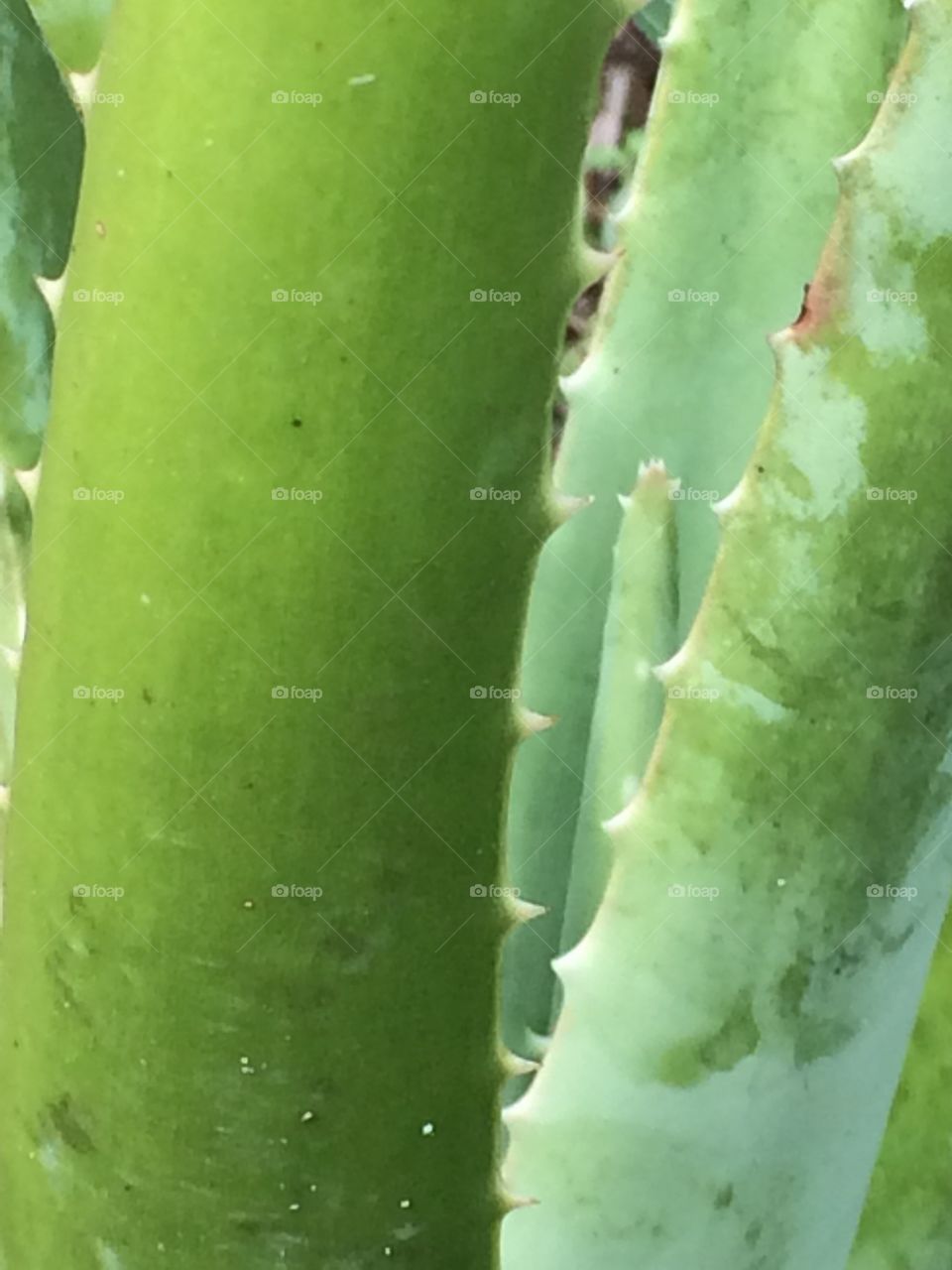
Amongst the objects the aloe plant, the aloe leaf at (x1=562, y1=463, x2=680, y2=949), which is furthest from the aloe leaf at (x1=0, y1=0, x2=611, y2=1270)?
the aloe leaf at (x1=562, y1=463, x2=680, y2=949)

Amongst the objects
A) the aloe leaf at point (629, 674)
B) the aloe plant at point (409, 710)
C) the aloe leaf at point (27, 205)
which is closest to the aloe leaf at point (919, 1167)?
the aloe plant at point (409, 710)

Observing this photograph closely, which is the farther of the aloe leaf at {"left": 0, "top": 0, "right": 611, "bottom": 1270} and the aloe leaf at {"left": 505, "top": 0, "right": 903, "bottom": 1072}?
the aloe leaf at {"left": 505, "top": 0, "right": 903, "bottom": 1072}

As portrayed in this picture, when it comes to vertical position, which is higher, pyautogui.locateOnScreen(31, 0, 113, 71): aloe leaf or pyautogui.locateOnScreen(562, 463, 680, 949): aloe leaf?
pyautogui.locateOnScreen(31, 0, 113, 71): aloe leaf

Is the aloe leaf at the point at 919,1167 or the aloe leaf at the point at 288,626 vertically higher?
the aloe leaf at the point at 288,626

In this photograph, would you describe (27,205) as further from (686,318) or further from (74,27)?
(686,318)

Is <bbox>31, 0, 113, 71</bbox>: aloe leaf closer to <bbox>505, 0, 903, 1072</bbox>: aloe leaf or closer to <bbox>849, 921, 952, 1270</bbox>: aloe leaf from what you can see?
<bbox>505, 0, 903, 1072</bbox>: aloe leaf

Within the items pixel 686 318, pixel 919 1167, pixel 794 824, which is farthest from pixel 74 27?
pixel 919 1167

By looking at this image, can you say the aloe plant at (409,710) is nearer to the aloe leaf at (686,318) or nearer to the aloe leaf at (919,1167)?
the aloe leaf at (919,1167)
